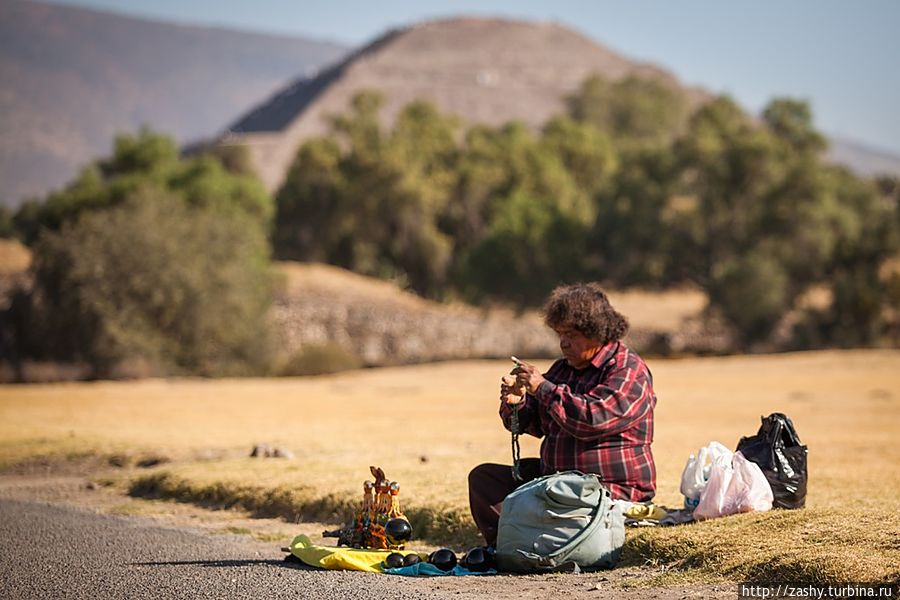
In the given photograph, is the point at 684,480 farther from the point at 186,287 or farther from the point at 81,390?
the point at 186,287

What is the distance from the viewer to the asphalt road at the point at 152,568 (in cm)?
940

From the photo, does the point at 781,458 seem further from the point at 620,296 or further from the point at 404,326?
the point at 620,296

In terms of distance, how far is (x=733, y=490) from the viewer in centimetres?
1067

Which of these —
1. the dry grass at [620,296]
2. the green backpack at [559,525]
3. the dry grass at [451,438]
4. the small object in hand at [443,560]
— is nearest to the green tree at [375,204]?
the dry grass at [620,296]

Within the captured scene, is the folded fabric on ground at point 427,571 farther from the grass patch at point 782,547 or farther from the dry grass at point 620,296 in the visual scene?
the dry grass at point 620,296

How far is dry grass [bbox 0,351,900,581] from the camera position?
9766 mm

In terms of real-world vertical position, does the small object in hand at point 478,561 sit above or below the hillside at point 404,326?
below

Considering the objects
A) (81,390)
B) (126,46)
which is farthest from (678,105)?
(81,390)

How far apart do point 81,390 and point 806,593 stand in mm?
33277

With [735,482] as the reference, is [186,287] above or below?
above

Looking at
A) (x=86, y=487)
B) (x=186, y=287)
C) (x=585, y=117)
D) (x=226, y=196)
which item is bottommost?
(x=86, y=487)

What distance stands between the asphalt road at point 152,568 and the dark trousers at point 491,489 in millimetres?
990

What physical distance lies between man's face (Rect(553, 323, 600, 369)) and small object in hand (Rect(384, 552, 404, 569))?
2.05 m

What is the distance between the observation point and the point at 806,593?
8.48 m
